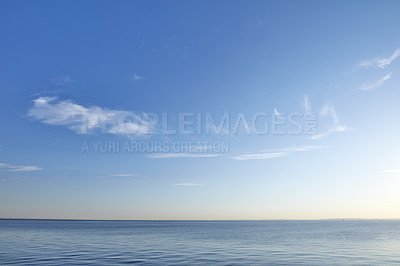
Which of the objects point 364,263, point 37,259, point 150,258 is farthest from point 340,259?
point 37,259

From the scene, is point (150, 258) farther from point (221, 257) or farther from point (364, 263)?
point (364, 263)

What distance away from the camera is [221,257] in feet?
157

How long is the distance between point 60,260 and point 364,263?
1690 inches

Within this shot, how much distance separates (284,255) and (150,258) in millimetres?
22008

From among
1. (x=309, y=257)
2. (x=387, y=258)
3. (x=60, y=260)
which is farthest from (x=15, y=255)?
(x=387, y=258)

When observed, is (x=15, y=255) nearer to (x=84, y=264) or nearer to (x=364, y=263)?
(x=84, y=264)

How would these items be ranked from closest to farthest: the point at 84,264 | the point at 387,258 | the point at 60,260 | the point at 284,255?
1. the point at 84,264
2. the point at 60,260
3. the point at 387,258
4. the point at 284,255

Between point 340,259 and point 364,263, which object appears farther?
point 340,259

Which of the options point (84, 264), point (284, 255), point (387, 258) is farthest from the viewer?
point (284, 255)

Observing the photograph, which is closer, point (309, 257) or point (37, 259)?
point (37, 259)

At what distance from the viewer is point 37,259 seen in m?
44.2

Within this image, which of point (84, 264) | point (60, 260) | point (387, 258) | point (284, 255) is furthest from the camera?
point (284, 255)

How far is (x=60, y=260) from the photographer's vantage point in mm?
43781

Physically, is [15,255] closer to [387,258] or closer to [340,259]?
[340,259]
